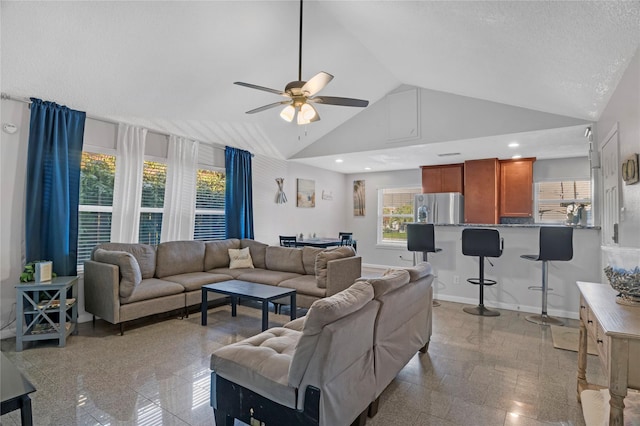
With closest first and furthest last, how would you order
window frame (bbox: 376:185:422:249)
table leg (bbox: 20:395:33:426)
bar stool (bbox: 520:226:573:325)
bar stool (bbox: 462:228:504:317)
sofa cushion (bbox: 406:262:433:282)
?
table leg (bbox: 20:395:33:426), sofa cushion (bbox: 406:262:433:282), bar stool (bbox: 520:226:573:325), bar stool (bbox: 462:228:504:317), window frame (bbox: 376:185:422:249)

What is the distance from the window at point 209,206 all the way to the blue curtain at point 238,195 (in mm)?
145

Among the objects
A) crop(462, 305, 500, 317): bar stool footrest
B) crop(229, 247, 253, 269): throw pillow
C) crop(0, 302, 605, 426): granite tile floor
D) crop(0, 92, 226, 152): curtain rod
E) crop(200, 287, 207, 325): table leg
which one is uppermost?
crop(0, 92, 226, 152): curtain rod

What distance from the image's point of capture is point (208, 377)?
261cm

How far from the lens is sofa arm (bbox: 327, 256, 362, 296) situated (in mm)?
4031

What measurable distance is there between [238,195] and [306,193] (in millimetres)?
2053

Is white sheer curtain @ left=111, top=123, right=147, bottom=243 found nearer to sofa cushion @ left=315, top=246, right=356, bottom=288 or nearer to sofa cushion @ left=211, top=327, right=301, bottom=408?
sofa cushion @ left=315, top=246, right=356, bottom=288

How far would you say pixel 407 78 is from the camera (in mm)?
5148

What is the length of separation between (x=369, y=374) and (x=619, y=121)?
3.10 m

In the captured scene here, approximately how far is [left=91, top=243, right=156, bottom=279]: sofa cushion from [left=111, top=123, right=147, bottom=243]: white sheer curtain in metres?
0.28

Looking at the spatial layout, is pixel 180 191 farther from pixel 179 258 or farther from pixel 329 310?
pixel 329 310

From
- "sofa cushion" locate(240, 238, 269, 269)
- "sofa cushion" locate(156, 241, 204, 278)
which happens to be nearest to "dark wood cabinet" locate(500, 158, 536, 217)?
"sofa cushion" locate(240, 238, 269, 269)

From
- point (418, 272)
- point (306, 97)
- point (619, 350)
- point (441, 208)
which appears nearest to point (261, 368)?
point (418, 272)

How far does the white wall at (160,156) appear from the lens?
341 cm

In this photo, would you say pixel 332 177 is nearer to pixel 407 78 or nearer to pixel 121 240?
pixel 407 78
